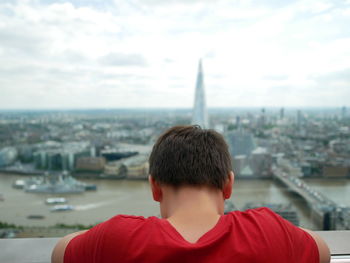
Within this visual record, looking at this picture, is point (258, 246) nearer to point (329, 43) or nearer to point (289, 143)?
point (329, 43)

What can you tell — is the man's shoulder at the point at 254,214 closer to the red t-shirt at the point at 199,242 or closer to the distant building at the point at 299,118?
the red t-shirt at the point at 199,242

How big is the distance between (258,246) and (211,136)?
0.76ft

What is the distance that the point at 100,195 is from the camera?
2422 mm

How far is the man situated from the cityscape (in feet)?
5.17

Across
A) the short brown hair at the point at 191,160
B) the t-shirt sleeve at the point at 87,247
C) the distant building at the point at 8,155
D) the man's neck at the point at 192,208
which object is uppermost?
the short brown hair at the point at 191,160

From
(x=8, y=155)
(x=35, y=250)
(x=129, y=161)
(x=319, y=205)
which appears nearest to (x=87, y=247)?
(x=35, y=250)

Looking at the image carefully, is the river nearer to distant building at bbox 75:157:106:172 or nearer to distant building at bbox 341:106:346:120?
distant building at bbox 75:157:106:172

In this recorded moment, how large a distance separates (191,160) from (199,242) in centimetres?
16

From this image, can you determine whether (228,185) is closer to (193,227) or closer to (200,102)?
(193,227)

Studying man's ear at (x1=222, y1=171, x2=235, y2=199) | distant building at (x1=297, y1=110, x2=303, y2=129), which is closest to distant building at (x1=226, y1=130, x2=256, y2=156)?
distant building at (x1=297, y1=110, x2=303, y2=129)

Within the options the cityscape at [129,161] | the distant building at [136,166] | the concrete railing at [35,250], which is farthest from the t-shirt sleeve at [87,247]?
the cityscape at [129,161]

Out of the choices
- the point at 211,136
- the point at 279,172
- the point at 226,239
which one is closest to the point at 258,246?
the point at 226,239

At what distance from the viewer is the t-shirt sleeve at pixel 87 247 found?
517 millimetres

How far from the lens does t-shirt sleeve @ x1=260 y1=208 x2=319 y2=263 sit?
511 mm
